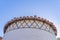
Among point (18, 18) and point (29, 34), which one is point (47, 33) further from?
point (18, 18)

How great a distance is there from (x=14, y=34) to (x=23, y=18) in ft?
5.77

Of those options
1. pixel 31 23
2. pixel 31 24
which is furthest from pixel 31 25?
pixel 31 23

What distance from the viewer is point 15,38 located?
13406 mm

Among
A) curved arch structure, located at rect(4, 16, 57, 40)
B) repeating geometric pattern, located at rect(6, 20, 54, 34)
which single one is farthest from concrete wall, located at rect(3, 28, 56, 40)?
repeating geometric pattern, located at rect(6, 20, 54, 34)

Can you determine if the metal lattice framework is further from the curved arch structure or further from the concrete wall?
the concrete wall

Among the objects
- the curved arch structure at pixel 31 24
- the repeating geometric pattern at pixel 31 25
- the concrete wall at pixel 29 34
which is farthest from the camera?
the repeating geometric pattern at pixel 31 25

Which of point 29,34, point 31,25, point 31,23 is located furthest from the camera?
point 31,23

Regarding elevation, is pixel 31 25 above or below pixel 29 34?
above

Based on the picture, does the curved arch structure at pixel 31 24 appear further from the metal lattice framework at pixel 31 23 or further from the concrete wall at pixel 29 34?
the concrete wall at pixel 29 34

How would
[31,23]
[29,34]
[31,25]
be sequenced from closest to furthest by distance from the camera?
[29,34], [31,25], [31,23]

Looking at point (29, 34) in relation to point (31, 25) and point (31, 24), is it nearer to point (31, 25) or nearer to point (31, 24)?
point (31, 25)

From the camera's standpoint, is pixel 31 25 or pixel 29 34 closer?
pixel 29 34

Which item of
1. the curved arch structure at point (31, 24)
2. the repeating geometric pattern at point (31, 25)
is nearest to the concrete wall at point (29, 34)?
the curved arch structure at point (31, 24)

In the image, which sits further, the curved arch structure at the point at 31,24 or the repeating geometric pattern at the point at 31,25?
the repeating geometric pattern at the point at 31,25
